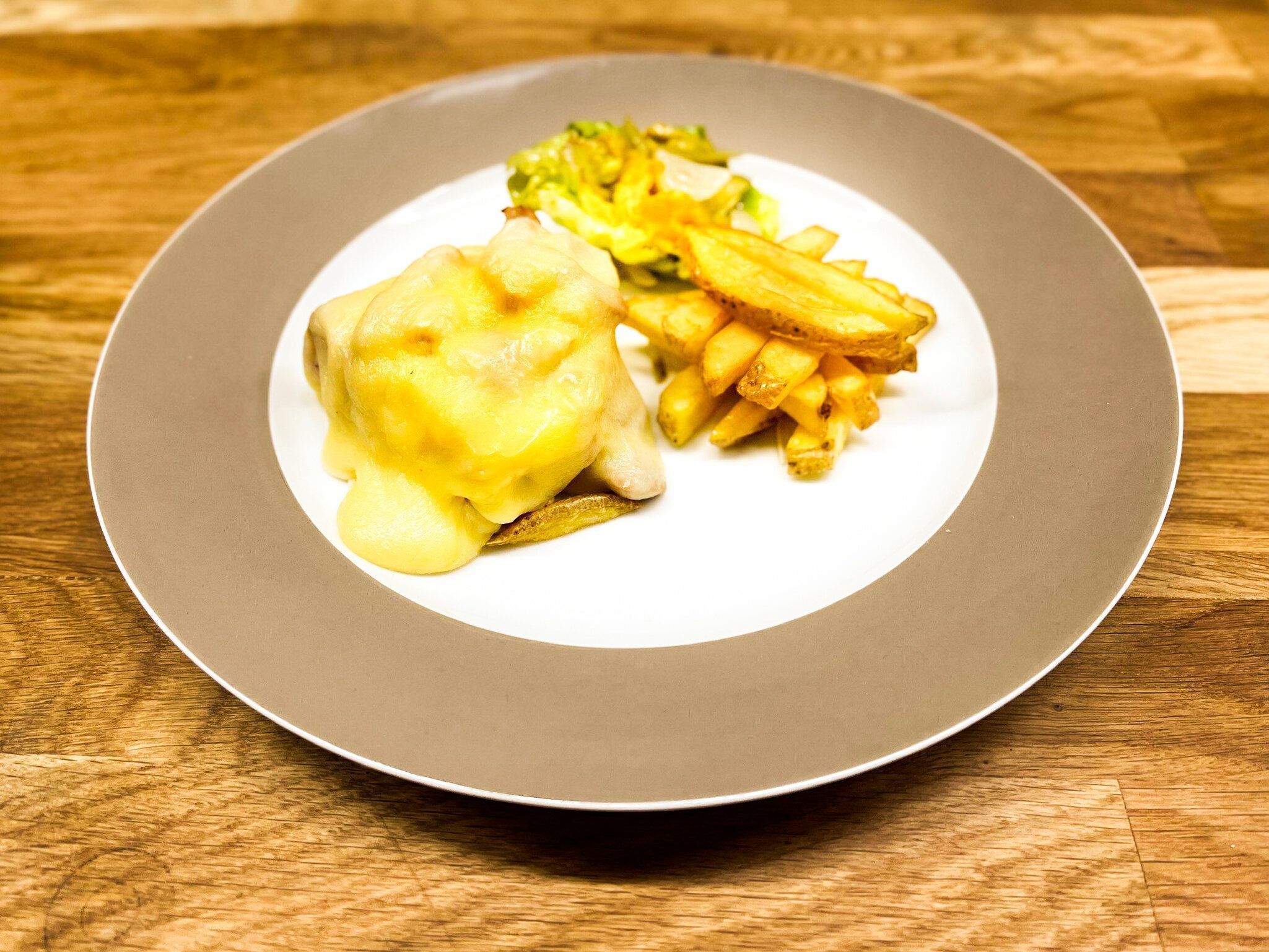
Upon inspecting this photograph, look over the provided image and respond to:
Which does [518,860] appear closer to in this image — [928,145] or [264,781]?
[264,781]

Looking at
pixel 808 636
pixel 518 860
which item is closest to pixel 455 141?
pixel 808 636

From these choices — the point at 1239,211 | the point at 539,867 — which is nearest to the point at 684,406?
the point at 539,867

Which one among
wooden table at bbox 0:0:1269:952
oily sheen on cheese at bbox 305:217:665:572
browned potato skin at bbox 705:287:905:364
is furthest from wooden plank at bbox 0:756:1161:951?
browned potato skin at bbox 705:287:905:364

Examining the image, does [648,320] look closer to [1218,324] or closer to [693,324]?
[693,324]

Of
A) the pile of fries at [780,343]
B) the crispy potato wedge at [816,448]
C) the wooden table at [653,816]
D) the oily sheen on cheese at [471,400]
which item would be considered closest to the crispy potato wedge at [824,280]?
the pile of fries at [780,343]

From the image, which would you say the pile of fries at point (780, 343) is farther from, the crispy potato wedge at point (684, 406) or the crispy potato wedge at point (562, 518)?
the crispy potato wedge at point (562, 518)

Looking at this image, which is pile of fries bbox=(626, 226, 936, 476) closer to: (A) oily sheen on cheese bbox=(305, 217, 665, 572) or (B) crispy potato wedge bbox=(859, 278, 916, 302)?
(B) crispy potato wedge bbox=(859, 278, 916, 302)
